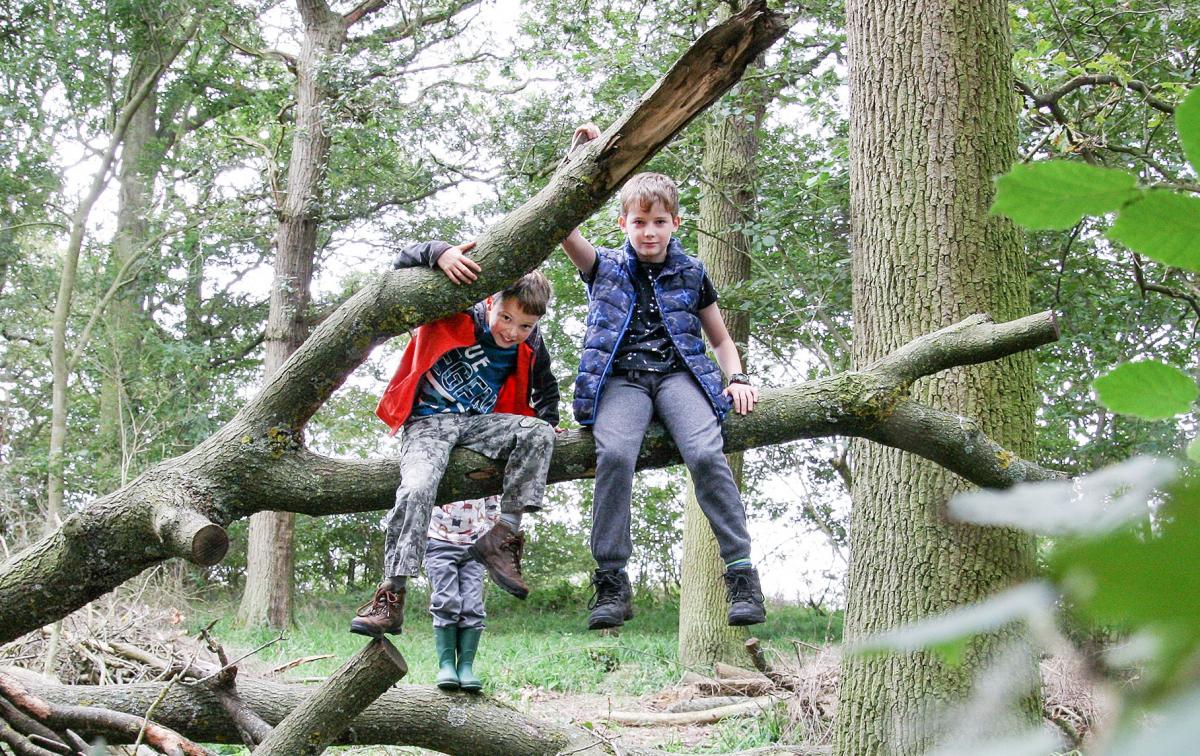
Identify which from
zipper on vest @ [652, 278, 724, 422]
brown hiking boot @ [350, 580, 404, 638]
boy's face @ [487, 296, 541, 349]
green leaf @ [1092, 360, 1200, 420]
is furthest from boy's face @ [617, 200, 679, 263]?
green leaf @ [1092, 360, 1200, 420]

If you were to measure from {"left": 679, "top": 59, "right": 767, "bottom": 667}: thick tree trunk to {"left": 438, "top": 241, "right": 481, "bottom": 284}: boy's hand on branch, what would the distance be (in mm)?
5521

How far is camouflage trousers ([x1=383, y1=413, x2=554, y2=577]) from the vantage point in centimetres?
306

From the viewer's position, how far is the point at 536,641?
10430 mm

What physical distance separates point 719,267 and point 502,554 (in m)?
6.11

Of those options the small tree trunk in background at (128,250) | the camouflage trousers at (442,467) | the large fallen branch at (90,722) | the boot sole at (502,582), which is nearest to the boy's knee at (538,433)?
the camouflage trousers at (442,467)

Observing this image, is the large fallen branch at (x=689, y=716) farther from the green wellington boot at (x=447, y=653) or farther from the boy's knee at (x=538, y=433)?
the boy's knee at (x=538, y=433)

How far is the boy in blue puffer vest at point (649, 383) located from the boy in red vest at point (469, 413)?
21cm

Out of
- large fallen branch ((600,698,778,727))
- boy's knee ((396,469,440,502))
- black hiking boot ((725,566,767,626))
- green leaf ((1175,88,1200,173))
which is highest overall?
boy's knee ((396,469,440,502))

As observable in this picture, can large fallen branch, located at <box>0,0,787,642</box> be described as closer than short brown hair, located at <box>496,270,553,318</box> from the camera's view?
Yes

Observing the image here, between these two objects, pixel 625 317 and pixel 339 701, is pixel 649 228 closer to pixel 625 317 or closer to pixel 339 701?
pixel 625 317

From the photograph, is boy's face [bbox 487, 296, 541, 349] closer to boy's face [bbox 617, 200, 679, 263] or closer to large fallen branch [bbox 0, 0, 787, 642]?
boy's face [bbox 617, 200, 679, 263]

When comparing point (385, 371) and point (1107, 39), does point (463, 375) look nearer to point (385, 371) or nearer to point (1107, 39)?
point (1107, 39)

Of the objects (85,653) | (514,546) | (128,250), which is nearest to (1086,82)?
(514,546)

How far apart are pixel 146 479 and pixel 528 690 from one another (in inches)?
190
